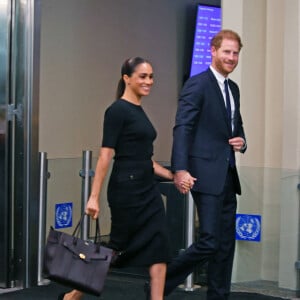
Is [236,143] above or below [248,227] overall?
above

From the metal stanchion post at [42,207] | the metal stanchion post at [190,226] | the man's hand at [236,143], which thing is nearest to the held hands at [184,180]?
the man's hand at [236,143]

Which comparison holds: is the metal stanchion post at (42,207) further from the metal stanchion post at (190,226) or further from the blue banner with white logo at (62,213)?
the metal stanchion post at (190,226)

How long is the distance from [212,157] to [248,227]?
148 cm

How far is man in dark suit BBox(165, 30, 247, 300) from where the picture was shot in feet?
15.2

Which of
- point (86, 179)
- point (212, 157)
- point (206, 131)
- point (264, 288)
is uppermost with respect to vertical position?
point (206, 131)

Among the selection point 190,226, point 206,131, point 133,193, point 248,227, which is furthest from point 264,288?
point 133,193

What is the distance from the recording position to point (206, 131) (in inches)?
185

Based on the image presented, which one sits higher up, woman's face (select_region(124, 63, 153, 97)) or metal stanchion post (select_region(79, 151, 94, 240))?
woman's face (select_region(124, 63, 153, 97))

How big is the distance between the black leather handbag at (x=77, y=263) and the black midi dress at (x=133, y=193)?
299 mm

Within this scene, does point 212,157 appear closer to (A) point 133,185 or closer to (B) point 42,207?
(A) point 133,185

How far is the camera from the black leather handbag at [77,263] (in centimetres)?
422

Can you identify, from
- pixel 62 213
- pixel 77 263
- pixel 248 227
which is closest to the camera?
pixel 77 263

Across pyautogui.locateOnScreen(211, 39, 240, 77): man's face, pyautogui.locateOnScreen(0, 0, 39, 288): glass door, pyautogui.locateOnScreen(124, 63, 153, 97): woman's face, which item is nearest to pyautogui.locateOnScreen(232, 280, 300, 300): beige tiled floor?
pyautogui.locateOnScreen(0, 0, 39, 288): glass door

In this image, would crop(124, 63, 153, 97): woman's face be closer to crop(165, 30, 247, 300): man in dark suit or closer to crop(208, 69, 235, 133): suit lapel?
crop(165, 30, 247, 300): man in dark suit
